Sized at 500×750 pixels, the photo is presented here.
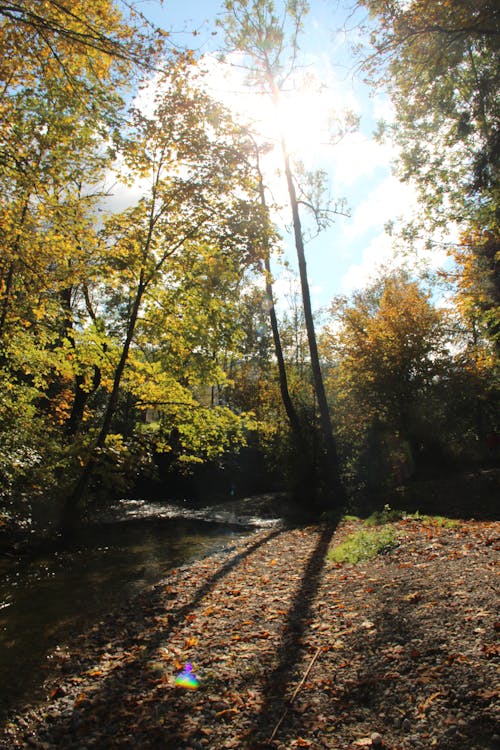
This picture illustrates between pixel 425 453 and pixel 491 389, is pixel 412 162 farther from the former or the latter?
pixel 425 453

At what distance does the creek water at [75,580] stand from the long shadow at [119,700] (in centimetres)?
62

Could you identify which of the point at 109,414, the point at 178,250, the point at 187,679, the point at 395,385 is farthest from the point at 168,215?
the point at 395,385

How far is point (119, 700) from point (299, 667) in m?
1.85

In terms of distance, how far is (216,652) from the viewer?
5465 mm

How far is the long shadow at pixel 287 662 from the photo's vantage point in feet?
13.0

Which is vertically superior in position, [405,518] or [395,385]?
[395,385]

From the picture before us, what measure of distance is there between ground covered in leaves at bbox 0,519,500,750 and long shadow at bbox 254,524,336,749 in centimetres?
2

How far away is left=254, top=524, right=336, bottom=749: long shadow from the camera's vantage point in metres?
3.95

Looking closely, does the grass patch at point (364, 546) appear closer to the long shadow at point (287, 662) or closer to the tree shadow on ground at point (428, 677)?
the long shadow at point (287, 662)

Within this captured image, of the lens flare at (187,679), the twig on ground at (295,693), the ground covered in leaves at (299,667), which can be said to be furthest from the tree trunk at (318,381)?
the lens flare at (187,679)

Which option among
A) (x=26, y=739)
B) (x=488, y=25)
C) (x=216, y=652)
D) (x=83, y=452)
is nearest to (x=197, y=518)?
(x=83, y=452)

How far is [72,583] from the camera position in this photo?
352 inches

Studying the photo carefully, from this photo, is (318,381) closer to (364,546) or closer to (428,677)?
(364,546)

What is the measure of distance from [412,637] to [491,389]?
18.3 metres
